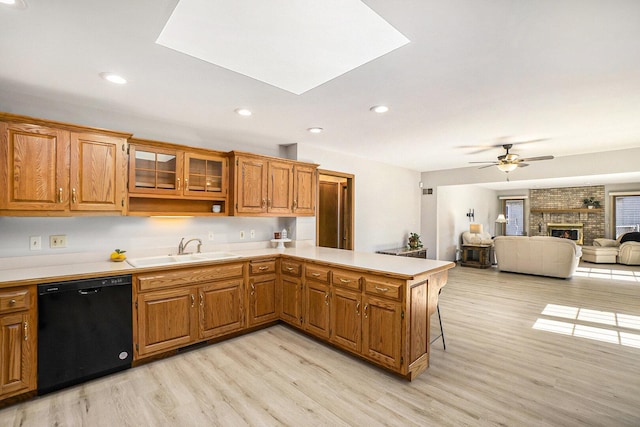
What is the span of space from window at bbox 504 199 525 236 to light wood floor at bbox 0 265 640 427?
28.0ft

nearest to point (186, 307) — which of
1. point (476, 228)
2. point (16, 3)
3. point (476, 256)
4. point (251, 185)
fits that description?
point (251, 185)

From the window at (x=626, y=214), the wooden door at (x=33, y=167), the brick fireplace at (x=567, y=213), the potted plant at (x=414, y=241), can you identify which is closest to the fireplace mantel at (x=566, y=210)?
the brick fireplace at (x=567, y=213)

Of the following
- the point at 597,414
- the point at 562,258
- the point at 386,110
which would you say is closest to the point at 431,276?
the point at 597,414

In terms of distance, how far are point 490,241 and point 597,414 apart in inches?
261

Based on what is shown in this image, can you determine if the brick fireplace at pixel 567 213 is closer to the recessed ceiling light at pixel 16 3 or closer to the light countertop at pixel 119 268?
the light countertop at pixel 119 268

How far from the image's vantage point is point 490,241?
8039mm

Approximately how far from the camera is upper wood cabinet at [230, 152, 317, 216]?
3.57 m

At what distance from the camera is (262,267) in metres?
3.47

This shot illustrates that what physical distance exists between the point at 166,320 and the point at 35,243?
52.2 inches

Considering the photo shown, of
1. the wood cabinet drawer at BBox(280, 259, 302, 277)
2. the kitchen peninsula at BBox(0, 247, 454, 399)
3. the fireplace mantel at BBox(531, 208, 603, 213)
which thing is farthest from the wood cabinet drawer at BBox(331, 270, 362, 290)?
the fireplace mantel at BBox(531, 208, 603, 213)

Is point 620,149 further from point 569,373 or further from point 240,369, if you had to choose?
point 240,369

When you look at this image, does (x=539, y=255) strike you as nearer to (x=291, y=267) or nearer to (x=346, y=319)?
(x=346, y=319)

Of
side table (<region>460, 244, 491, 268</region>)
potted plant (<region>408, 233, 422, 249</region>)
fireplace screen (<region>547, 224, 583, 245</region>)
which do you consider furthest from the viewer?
fireplace screen (<region>547, 224, 583, 245</region>)

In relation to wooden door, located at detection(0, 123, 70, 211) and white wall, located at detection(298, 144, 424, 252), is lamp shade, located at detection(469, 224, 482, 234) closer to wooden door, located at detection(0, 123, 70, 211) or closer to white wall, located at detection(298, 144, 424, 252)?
white wall, located at detection(298, 144, 424, 252)
